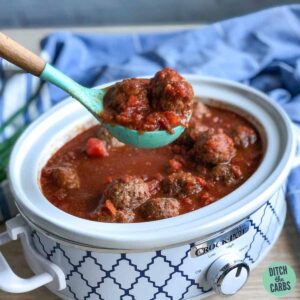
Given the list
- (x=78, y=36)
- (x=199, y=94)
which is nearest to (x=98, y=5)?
(x=78, y=36)

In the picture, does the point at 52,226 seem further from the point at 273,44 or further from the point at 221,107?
the point at 273,44

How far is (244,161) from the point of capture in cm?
132

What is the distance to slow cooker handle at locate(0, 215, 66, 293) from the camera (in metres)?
1.12

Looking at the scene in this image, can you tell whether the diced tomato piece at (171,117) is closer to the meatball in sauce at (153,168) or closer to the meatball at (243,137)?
the meatball in sauce at (153,168)

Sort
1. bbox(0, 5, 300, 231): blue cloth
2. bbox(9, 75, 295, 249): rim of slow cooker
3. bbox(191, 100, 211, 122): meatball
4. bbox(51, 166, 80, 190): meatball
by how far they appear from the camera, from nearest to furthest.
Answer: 1. bbox(9, 75, 295, 249): rim of slow cooker
2. bbox(51, 166, 80, 190): meatball
3. bbox(191, 100, 211, 122): meatball
4. bbox(0, 5, 300, 231): blue cloth

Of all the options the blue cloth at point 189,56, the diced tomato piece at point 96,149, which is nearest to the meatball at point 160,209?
the diced tomato piece at point 96,149

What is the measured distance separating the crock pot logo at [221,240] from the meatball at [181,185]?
131 millimetres

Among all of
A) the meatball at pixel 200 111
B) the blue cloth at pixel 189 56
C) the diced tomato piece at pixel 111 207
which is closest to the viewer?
the diced tomato piece at pixel 111 207

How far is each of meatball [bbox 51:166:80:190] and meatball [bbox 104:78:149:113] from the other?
17 cm

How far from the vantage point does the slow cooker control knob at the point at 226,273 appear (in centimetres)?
113

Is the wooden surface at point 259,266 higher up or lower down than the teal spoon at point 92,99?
lower down

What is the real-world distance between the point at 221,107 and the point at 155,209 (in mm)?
476

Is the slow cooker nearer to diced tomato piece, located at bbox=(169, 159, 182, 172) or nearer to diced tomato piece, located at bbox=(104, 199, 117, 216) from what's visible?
diced tomato piece, located at bbox=(104, 199, 117, 216)

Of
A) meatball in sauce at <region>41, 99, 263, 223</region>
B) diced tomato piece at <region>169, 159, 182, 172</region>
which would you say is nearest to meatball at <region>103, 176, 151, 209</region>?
meatball in sauce at <region>41, 99, 263, 223</region>
